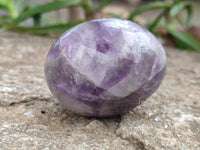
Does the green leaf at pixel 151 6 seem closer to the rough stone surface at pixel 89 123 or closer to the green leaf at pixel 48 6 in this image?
the green leaf at pixel 48 6

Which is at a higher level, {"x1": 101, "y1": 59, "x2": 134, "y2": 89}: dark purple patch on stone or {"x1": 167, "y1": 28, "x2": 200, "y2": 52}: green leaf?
{"x1": 101, "y1": 59, "x2": 134, "y2": 89}: dark purple patch on stone

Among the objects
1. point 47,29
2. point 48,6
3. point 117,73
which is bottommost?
point 47,29

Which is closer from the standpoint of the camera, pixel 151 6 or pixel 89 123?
pixel 89 123

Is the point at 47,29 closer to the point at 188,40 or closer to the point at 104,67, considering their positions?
the point at 188,40

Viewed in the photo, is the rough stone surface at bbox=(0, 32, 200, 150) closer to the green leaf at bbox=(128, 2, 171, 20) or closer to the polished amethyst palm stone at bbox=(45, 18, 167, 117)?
the polished amethyst palm stone at bbox=(45, 18, 167, 117)

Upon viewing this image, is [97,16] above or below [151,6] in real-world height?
below

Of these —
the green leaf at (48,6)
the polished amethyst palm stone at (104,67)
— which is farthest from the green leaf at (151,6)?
the polished amethyst palm stone at (104,67)

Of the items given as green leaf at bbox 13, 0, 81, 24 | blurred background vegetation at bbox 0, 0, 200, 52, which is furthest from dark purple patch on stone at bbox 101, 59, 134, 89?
green leaf at bbox 13, 0, 81, 24

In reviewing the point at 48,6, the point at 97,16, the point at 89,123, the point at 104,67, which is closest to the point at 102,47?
the point at 104,67
